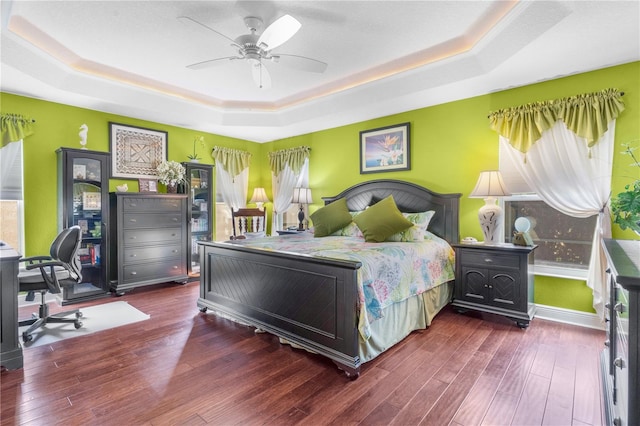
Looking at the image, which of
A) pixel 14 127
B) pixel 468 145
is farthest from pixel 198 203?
pixel 468 145

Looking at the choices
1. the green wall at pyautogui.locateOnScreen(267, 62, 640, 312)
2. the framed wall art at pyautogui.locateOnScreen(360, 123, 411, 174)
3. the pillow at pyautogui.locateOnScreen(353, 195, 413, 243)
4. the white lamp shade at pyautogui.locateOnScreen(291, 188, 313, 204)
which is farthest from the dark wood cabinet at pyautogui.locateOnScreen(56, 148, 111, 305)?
the framed wall art at pyautogui.locateOnScreen(360, 123, 411, 174)

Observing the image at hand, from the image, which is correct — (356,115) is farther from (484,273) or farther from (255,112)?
(484,273)

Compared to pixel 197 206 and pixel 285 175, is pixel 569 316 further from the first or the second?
pixel 197 206

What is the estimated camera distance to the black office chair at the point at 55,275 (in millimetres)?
2777

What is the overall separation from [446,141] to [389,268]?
2270 millimetres

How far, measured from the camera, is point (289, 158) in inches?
230

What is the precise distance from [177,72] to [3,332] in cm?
302

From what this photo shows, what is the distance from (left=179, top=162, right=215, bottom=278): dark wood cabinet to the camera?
5.02 metres

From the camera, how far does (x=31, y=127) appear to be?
12.7 ft

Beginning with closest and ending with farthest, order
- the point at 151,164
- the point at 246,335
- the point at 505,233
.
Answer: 1. the point at 246,335
2. the point at 505,233
3. the point at 151,164

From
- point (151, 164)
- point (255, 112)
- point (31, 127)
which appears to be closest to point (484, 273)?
point (255, 112)

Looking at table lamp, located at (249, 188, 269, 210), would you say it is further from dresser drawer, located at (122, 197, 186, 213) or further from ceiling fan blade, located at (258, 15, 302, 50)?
ceiling fan blade, located at (258, 15, 302, 50)

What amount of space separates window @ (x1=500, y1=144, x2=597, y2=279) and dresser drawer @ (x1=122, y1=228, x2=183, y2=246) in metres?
4.49

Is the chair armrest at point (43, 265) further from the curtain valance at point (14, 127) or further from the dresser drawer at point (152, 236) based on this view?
the curtain valance at point (14, 127)
